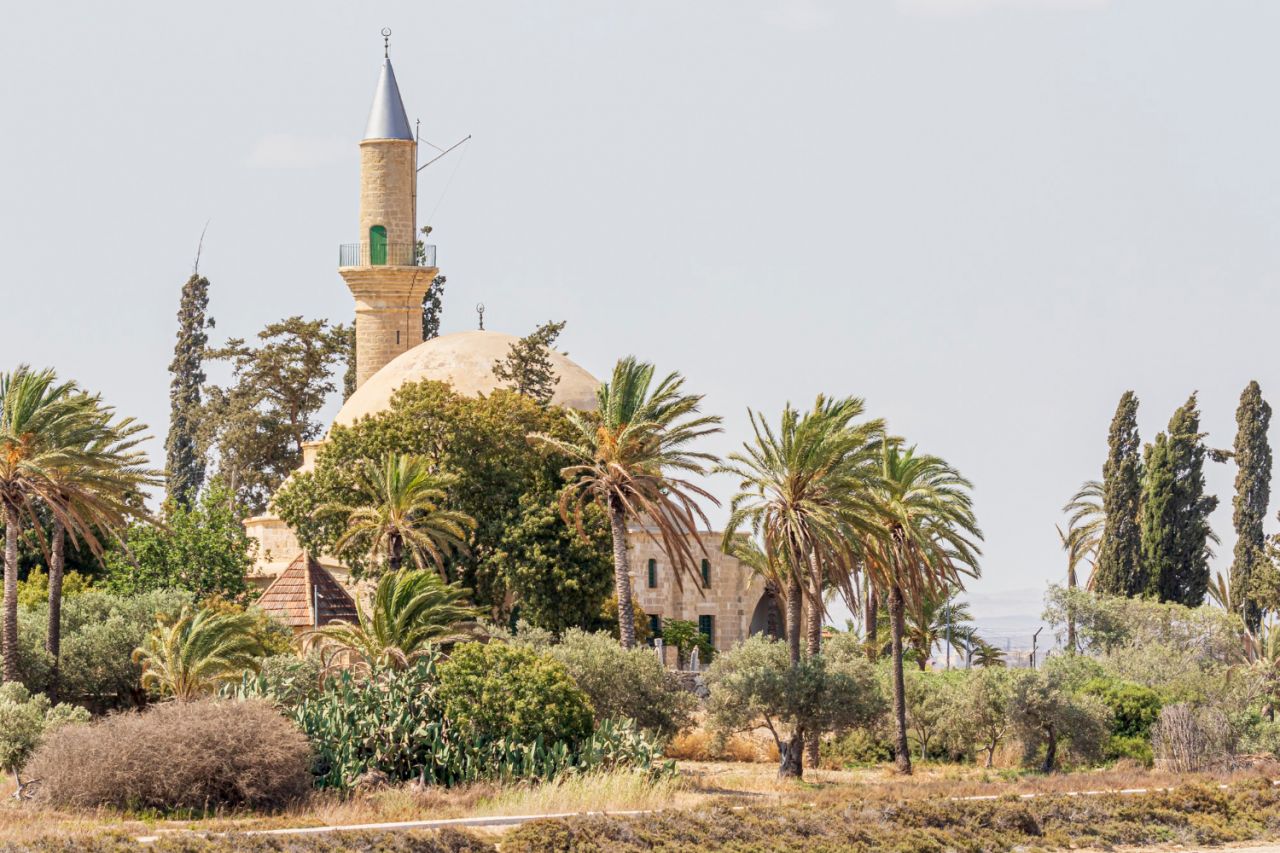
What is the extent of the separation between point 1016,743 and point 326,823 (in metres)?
22.4

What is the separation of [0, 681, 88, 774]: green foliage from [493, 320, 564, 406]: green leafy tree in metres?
23.9

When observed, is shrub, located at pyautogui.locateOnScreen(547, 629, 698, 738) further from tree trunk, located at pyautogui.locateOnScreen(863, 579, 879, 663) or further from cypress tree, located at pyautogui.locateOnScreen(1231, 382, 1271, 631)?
cypress tree, located at pyautogui.locateOnScreen(1231, 382, 1271, 631)

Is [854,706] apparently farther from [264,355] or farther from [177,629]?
[264,355]

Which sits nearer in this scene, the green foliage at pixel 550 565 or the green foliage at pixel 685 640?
the green foliage at pixel 550 565

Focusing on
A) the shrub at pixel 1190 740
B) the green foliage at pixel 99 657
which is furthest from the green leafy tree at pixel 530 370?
the shrub at pixel 1190 740

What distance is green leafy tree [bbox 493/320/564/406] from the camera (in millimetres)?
59406

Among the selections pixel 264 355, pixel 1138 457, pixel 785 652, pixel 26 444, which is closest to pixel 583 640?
pixel 785 652

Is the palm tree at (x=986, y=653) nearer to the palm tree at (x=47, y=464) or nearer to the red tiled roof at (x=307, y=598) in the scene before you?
the red tiled roof at (x=307, y=598)

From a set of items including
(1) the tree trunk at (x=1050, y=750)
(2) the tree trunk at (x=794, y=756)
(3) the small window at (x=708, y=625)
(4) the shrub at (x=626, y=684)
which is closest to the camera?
(4) the shrub at (x=626, y=684)

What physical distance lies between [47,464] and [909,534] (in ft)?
63.3

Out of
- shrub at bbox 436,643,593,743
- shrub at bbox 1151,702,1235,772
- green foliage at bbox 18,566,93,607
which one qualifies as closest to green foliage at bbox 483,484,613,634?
green foliage at bbox 18,566,93,607

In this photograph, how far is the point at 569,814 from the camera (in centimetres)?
2895

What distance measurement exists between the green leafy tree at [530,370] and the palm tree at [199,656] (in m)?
20.8

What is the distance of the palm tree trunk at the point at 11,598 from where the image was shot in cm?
4038
